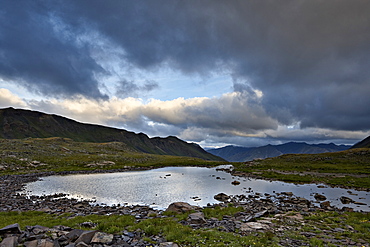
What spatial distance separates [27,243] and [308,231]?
75.2 ft

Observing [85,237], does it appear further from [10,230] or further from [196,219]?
[196,219]

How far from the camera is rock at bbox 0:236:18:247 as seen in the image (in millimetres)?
12069

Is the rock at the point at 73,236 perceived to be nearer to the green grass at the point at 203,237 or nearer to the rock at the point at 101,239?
the rock at the point at 101,239

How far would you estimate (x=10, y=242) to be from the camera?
1228 centimetres

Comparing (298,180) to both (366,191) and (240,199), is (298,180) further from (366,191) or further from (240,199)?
(240,199)

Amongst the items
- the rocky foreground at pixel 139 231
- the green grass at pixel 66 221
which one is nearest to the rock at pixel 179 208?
the rocky foreground at pixel 139 231

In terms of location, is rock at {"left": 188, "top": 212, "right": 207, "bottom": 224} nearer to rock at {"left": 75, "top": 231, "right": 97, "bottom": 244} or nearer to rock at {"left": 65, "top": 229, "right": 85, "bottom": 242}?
rock at {"left": 75, "top": 231, "right": 97, "bottom": 244}

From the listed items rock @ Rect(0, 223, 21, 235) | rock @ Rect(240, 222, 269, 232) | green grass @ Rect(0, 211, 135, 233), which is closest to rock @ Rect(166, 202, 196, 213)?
green grass @ Rect(0, 211, 135, 233)

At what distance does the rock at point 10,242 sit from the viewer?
39.6 ft

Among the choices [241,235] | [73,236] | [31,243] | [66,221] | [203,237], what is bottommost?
[66,221]

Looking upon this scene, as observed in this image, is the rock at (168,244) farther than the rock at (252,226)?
No

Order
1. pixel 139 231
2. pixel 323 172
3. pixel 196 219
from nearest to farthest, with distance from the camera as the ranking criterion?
pixel 139 231
pixel 196 219
pixel 323 172

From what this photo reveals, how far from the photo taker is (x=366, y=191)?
149 feet

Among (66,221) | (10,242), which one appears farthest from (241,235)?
(66,221)
